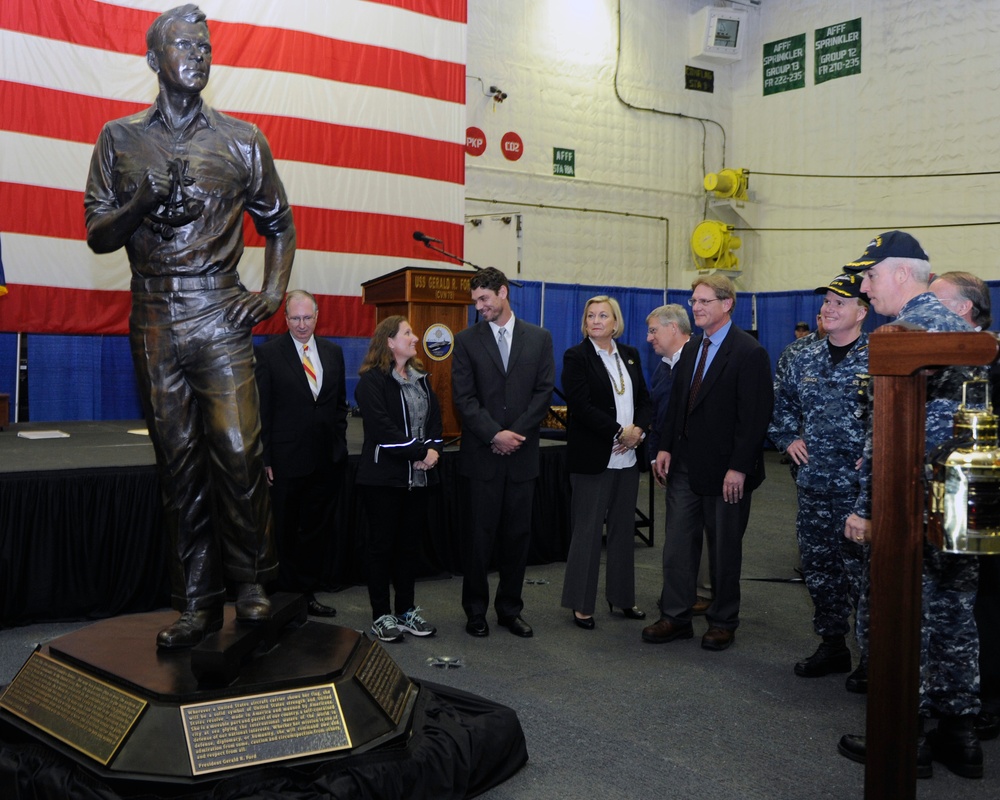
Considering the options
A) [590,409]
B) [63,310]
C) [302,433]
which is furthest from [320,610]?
[63,310]

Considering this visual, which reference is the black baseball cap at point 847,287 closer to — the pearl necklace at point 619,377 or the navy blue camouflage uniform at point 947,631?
the navy blue camouflage uniform at point 947,631

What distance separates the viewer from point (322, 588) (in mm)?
4840

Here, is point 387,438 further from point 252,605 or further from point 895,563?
point 895,563

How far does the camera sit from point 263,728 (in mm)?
2369

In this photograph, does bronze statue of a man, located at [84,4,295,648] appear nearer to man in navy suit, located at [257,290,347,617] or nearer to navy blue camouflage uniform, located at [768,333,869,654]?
man in navy suit, located at [257,290,347,617]

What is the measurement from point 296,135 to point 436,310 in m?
3.05

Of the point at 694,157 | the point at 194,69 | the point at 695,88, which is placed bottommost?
the point at 194,69

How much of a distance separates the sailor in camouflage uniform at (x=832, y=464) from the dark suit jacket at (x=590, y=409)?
801mm

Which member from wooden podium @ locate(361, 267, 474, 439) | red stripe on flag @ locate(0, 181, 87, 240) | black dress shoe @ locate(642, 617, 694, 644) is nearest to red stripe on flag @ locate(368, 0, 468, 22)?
red stripe on flag @ locate(0, 181, 87, 240)

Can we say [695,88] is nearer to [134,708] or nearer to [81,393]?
[81,393]

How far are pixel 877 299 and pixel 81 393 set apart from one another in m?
6.60

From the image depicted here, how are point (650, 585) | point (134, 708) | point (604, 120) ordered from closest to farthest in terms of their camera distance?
point (134, 708), point (650, 585), point (604, 120)

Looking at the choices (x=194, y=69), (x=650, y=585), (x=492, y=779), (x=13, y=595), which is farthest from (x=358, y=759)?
(x=650, y=585)

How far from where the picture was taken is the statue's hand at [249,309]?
2.63m
